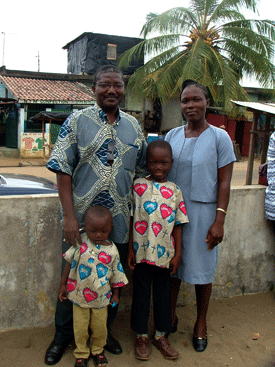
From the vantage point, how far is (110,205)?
2.26m

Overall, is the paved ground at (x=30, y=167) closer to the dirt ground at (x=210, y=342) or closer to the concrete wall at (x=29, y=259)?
the dirt ground at (x=210, y=342)

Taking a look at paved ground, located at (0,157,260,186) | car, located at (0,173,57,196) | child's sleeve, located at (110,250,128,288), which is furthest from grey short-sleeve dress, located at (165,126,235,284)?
paved ground, located at (0,157,260,186)

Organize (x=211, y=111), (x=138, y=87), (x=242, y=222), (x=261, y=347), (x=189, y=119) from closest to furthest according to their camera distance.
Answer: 1. (x=189, y=119)
2. (x=261, y=347)
3. (x=242, y=222)
4. (x=138, y=87)
5. (x=211, y=111)

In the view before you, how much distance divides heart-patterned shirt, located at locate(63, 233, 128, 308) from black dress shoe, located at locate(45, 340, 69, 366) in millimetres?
404

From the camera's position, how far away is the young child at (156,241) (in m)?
2.30

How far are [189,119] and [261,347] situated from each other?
1.72 metres

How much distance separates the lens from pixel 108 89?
2146mm

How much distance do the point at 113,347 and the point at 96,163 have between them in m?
1.26

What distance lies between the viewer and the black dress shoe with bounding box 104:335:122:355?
242 cm

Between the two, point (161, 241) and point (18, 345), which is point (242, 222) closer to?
point (161, 241)

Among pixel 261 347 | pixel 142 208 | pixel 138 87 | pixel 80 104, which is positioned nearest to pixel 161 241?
pixel 142 208

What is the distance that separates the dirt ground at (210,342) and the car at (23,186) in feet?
7.36

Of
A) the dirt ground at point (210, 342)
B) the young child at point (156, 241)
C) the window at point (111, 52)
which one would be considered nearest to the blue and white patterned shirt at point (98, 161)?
the young child at point (156, 241)

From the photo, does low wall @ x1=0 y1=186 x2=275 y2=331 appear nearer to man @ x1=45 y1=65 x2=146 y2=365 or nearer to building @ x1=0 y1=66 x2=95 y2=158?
man @ x1=45 y1=65 x2=146 y2=365
